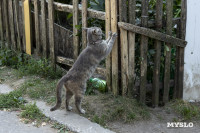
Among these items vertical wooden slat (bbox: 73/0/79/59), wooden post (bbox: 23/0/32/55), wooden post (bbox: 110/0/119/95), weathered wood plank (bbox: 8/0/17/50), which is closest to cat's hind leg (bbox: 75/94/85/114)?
wooden post (bbox: 110/0/119/95)

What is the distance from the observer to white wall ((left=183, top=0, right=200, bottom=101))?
228 inches

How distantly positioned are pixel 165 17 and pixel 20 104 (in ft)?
10.2

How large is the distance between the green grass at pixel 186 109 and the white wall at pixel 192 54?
32cm

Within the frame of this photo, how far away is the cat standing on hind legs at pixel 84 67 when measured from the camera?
17.2 ft

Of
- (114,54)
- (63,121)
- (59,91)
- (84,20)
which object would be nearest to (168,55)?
(114,54)

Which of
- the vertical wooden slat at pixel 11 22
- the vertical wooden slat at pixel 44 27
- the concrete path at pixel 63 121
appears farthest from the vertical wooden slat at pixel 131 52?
the vertical wooden slat at pixel 11 22

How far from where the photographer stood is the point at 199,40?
5918mm

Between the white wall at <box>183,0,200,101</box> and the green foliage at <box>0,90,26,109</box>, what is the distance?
313 cm

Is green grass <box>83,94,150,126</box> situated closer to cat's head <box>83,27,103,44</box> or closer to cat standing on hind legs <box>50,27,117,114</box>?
cat standing on hind legs <box>50,27,117,114</box>

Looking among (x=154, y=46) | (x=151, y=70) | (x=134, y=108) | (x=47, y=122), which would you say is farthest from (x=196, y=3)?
(x=47, y=122)

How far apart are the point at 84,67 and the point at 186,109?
1.94 m

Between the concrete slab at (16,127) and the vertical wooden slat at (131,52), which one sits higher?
the vertical wooden slat at (131,52)

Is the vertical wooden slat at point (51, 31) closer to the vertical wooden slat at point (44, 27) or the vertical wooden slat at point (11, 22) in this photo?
the vertical wooden slat at point (44, 27)

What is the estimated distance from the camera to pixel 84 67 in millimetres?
5414
